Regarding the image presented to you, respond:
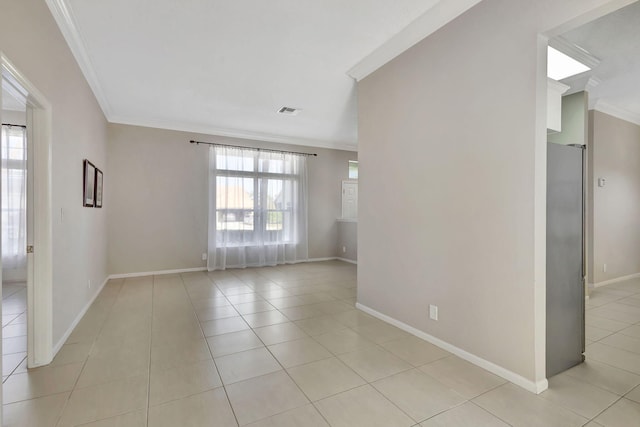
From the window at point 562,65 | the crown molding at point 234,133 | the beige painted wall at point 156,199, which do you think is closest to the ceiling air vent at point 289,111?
the crown molding at point 234,133

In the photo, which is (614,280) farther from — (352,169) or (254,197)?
(254,197)

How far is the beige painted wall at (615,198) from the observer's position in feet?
15.2

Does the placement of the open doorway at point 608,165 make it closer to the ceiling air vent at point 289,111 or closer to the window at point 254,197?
the ceiling air vent at point 289,111

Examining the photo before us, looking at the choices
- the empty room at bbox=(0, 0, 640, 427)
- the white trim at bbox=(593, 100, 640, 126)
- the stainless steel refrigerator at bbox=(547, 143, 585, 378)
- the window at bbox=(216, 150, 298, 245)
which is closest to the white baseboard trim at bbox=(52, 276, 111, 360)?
the empty room at bbox=(0, 0, 640, 427)

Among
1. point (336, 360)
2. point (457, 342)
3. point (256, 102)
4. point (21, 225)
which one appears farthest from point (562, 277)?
point (21, 225)

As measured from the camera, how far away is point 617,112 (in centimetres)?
480

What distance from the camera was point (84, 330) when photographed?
10.1 ft

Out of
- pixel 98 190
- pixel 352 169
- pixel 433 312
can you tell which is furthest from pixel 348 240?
pixel 98 190

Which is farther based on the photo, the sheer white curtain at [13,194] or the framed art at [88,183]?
the sheer white curtain at [13,194]

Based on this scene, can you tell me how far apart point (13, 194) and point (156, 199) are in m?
2.05

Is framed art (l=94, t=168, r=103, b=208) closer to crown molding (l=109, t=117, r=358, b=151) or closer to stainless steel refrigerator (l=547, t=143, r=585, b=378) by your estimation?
crown molding (l=109, t=117, r=358, b=151)

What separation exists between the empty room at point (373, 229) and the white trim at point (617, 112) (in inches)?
2.1

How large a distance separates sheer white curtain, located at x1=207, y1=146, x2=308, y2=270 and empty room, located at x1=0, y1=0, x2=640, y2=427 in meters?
1.43

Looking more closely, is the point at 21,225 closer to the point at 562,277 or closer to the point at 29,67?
the point at 29,67
